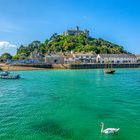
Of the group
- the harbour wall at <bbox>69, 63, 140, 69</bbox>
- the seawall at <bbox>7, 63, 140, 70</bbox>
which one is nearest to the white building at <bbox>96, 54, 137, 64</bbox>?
the harbour wall at <bbox>69, 63, 140, 69</bbox>

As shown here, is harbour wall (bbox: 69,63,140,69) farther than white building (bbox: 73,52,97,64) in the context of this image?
No

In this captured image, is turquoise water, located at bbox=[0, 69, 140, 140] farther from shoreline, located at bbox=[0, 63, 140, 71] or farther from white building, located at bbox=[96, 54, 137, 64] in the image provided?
white building, located at bbox=[96, 54, 137, 64]

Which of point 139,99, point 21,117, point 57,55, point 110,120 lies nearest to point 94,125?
point 110,120

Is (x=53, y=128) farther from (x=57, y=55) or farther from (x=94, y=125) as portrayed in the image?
(x=57, y=55)

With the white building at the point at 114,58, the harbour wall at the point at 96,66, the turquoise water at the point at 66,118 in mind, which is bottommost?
the turquoise water at the point at 66,118

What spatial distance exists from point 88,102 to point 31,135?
1709cm

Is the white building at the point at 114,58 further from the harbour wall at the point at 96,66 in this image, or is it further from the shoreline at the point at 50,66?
the shoreline at the point at 50,66

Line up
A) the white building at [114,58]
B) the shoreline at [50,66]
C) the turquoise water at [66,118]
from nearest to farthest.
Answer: the turquoise water at [66,118] → the shoreline at [50,66] → the white building at [114,58]

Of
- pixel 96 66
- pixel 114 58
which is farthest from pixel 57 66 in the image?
pixel 114 58

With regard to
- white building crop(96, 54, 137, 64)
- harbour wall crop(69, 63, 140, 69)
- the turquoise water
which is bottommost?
the turquoise water

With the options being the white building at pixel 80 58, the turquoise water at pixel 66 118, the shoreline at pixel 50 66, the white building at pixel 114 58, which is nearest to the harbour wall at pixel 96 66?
the shoreline at pixel 50 66

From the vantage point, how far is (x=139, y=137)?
2350 cm

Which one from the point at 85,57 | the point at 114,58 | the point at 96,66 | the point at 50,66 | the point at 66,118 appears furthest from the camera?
the point at 114,58

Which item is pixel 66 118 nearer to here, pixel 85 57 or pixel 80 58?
pixel 80 58
